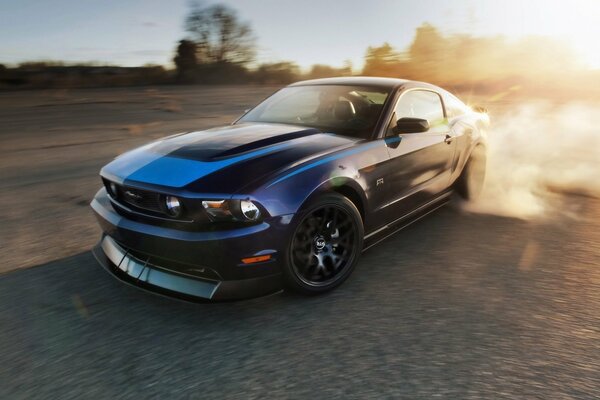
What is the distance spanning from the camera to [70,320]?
301 cm

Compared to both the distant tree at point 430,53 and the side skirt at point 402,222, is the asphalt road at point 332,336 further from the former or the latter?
the distant tree at point 430,53

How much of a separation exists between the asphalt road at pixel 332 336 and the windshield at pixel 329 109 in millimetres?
1169

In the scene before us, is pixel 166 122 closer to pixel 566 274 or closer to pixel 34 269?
pixel 34 269

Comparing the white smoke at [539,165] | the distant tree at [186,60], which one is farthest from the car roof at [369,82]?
the distant tree at [186,60]

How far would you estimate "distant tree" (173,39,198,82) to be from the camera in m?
43.5

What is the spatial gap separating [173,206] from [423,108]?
111 inches

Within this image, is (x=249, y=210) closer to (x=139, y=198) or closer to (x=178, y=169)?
(x=178, y=169)

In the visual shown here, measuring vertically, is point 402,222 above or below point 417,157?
below

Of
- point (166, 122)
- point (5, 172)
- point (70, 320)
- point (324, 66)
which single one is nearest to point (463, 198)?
point (70, 320)

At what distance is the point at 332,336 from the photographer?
112 inches

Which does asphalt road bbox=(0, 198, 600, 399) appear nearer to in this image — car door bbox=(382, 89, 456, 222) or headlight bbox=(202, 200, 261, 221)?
car door bbox=(382, 89, 456, 222)

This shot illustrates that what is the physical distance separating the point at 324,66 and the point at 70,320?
1671 inches

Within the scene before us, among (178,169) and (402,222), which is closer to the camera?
(178,169)

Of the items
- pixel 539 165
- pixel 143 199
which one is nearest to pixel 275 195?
pixel 143 199
